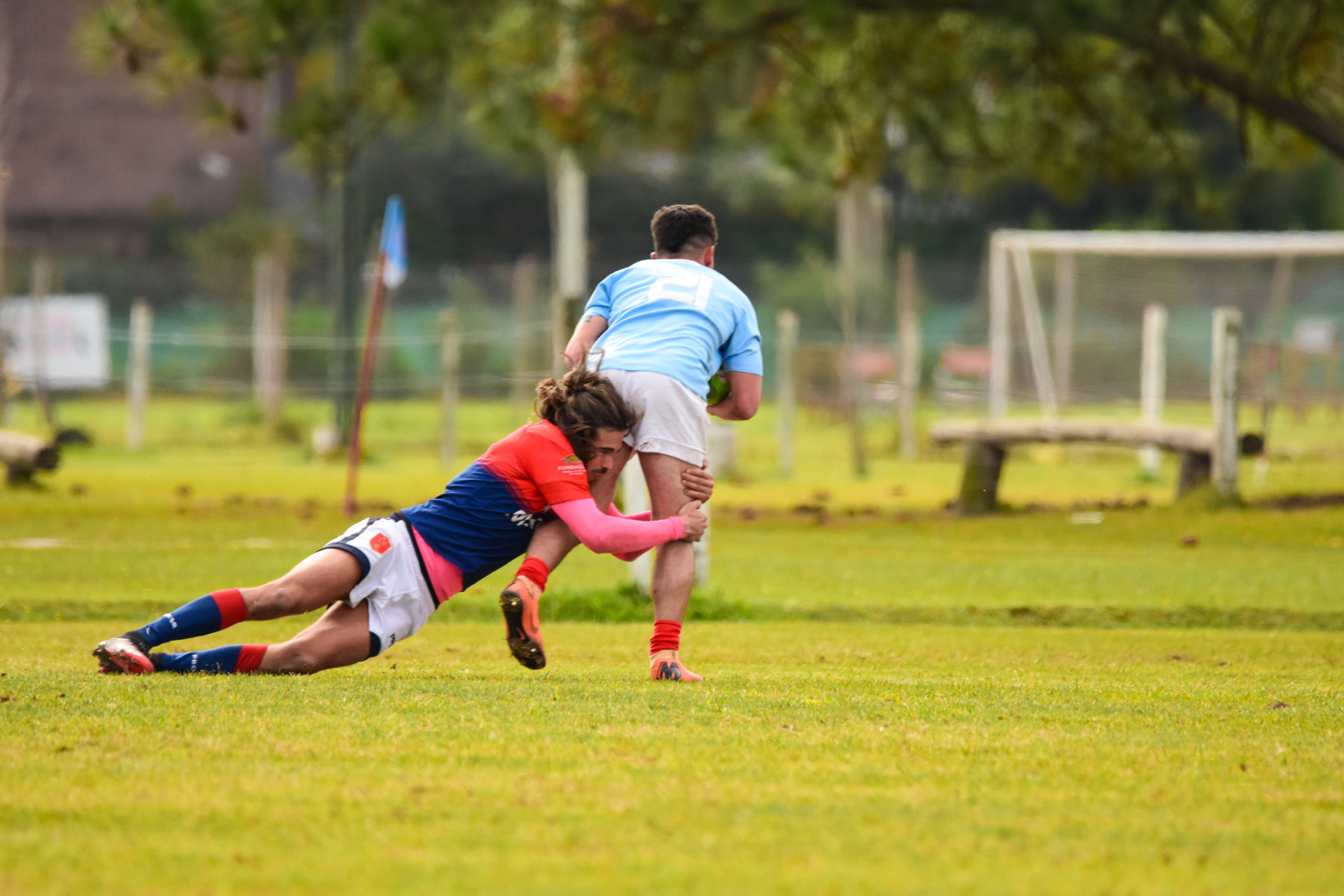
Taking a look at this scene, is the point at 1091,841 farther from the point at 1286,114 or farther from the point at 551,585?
the point at 1286,114

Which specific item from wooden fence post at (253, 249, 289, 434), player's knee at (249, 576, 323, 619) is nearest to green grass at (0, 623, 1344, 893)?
player's knee at (249, 576, 323, 619)

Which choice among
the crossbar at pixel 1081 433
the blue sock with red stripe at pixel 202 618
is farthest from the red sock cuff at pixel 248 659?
the crossbar at pixel 1081 433

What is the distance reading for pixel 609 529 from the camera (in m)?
5.90

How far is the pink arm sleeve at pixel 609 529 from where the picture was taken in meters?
5.86

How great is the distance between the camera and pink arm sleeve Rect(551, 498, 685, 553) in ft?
19.2

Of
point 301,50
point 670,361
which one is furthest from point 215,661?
point 301,50

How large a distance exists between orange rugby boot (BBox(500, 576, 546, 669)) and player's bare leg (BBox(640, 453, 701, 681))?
1.90ft

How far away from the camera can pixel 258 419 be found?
2731 centimetres

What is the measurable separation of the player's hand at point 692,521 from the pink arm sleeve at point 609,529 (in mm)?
49

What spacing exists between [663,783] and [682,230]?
2.93 meters

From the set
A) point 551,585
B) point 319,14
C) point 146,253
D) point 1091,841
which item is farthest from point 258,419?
point 1091,841

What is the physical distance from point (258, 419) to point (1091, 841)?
2485 centimetres

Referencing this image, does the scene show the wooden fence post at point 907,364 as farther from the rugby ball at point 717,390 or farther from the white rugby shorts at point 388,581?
the white rugby shorts at point 388,581

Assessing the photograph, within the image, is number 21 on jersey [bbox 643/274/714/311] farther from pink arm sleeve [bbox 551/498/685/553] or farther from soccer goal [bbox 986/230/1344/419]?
soccer goal [bbox 986/230/1344/419]
